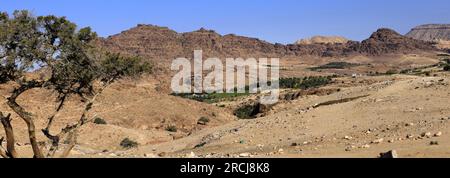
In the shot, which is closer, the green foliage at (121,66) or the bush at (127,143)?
the green foliage at (121,66)

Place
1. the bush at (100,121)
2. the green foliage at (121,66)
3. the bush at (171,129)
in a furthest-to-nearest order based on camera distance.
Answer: the bush at (171,129)
the bush at (100,121)
the green foliage at (121,66)

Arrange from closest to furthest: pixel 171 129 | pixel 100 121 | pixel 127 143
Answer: pixel 127 143 < pixel 100 121 < pixel 171 129

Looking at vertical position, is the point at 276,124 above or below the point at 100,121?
above

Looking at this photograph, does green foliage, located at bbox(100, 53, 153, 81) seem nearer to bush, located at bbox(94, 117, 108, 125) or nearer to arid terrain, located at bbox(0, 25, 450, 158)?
arid terrain, located at bbox(0, 25, 450, 158)

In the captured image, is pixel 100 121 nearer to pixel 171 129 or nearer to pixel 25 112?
pixel 171 129

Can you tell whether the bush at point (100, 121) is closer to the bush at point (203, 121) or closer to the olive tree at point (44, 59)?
the bush at point (203, 121)

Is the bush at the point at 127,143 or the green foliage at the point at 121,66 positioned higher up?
the green foliage at the point at 121,66

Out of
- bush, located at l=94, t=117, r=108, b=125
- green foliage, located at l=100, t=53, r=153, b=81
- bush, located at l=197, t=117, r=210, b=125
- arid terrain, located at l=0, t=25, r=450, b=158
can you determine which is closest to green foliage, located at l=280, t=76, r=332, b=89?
arid terrain, located at l=0, t=25, r=450, b=158

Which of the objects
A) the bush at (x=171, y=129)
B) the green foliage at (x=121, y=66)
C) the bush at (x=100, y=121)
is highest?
the green foliage at (x=121, y=66)

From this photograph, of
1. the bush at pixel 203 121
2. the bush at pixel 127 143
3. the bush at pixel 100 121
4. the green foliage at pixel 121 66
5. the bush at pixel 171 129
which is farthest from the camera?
the bush at pixel 203 121

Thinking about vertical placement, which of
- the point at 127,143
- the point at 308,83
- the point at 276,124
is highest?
the point at 276,124

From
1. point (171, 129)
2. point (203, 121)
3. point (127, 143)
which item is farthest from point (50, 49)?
point (203, 121)

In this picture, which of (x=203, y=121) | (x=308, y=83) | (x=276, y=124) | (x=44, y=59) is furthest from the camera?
(x=308, y=83)

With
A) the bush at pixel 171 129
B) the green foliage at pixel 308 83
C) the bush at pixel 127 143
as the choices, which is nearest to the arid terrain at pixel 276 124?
the bush at pixel 171 129
